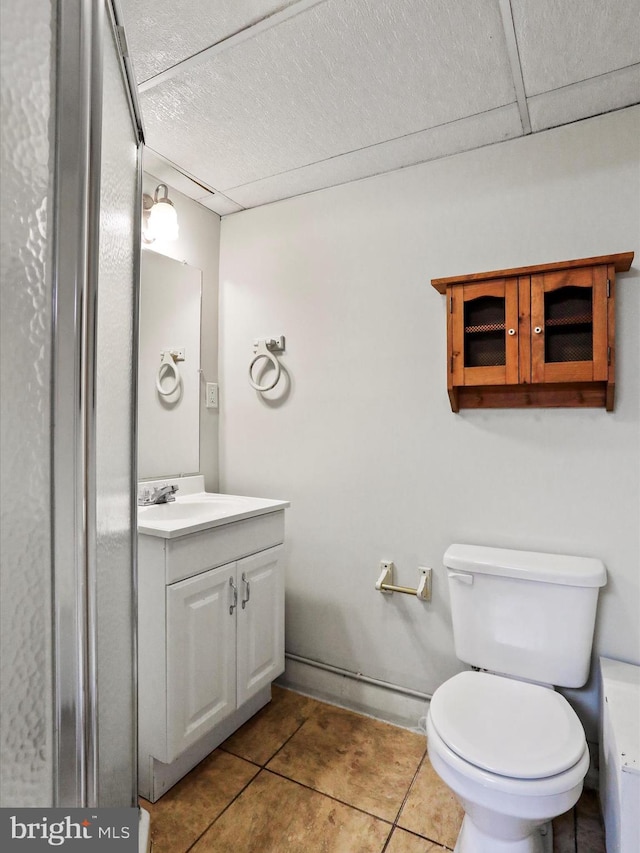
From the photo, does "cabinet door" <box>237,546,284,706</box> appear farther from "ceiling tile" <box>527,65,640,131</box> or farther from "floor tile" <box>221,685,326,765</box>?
"ceiling tile" <box>527,65,640,131</box>

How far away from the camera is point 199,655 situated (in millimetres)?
1577

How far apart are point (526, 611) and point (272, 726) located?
3.63 ft

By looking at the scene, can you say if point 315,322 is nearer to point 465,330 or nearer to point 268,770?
point 465,330

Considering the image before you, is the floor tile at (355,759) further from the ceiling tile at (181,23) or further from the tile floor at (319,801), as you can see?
the ceiling tile at (181,23)

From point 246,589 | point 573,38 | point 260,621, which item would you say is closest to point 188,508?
point 246,589

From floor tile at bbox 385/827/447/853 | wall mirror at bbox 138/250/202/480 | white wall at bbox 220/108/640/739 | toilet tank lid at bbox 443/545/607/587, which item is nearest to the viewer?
floor tile at bbox 385/827/447/853

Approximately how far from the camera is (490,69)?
140cm

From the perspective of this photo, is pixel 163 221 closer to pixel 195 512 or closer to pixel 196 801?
pixel 195 512

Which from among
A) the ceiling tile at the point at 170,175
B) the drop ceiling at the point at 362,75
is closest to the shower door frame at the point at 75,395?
the drop ceiling at the point at 362,75

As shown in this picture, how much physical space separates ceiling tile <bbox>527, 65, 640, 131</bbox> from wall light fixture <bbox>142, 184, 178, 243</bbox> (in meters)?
1.36

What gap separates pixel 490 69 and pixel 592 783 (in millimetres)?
2288

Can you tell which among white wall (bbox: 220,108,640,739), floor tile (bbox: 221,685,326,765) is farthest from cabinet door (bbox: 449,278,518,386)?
floor tile (bbox: 221,685,326,765)

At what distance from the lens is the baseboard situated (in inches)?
74.6

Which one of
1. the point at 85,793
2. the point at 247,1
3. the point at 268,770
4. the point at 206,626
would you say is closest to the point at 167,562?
the point at 206,626
